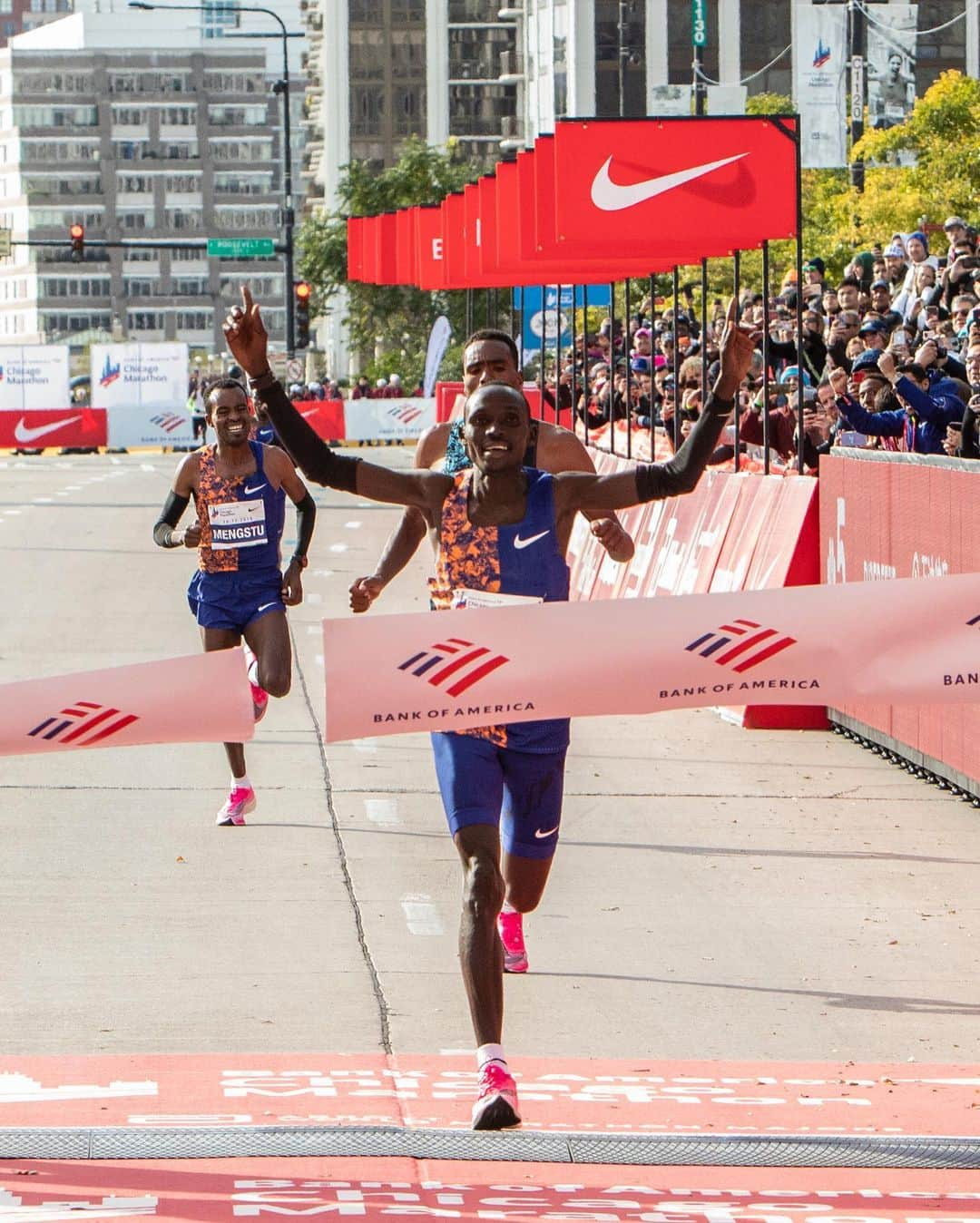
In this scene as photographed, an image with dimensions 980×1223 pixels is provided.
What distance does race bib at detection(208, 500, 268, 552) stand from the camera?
33.8 feet

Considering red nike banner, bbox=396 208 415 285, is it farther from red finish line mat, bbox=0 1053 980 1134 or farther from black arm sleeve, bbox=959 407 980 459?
red finish line mat, bbox=0 1053 980 1134

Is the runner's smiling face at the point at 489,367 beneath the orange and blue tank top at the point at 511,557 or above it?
above

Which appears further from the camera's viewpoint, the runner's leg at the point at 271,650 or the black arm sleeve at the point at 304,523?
the black arm sleeve at the point at 304,523

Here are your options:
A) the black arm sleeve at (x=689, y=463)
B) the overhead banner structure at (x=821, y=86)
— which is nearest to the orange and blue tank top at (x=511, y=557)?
the black arm sleeve at (x=689, y=463)

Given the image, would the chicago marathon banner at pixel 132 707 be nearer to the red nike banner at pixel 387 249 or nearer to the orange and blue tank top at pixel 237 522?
the orange and blue tank top at pixel 237 522

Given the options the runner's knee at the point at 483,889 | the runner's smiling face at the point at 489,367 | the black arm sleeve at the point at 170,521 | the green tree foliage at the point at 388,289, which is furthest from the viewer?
the green tree foliage at the point at 388,289

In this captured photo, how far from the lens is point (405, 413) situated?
58750 mm

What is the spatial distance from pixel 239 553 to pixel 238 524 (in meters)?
0.13

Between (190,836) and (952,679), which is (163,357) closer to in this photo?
(190,836)

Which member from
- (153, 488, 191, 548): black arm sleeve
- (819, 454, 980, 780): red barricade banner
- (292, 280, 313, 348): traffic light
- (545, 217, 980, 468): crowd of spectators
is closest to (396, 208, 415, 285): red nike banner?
(545, 217, 980, 468): crowd of spectators

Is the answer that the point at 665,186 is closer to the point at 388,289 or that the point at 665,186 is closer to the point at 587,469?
the point at 587,469

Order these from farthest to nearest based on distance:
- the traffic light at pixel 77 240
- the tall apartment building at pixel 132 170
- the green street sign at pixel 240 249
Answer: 1. the tall apartment building at pixel 132 170
2. the green street sign at pixel 240 249
3. the traffic light at pixel 77 240

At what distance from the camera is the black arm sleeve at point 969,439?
1450 centimetres

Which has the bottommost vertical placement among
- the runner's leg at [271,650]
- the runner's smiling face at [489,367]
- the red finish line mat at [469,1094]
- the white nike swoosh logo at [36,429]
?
the white nike swoosh logo at [36,429]
